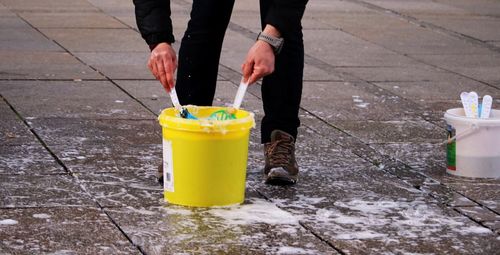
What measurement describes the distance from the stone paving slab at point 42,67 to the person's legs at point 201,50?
2789 mm

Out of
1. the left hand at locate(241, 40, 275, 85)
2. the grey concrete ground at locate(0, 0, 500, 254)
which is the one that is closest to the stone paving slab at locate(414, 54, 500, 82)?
the grey concrete ground at locate(0, 0, 500, 254)

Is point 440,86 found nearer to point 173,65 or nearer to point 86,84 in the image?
point 86,84

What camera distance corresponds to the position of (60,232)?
4.56 metres

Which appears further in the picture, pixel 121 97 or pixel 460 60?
pixel 460 60

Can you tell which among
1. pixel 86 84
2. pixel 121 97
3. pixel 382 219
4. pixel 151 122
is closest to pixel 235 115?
pixel 382 219

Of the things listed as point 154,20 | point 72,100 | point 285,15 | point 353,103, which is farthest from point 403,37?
point 154,20

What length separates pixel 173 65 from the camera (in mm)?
4977

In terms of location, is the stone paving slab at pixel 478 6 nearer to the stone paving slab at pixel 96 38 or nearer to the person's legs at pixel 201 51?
the stone paving slab at pixel 96 38

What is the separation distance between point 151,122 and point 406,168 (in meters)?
1.64

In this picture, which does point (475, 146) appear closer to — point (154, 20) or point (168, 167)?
point (168, 167)

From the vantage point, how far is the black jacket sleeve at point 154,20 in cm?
504

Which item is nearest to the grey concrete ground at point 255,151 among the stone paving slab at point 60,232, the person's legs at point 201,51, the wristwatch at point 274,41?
the stone paving slab at point 60,232

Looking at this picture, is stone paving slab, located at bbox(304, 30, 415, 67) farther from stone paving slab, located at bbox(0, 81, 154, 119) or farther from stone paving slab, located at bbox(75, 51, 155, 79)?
stone paving slab, located at bbox(0, 81, 154, 119)

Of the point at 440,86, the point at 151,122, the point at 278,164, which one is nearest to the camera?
the point at 278,164
